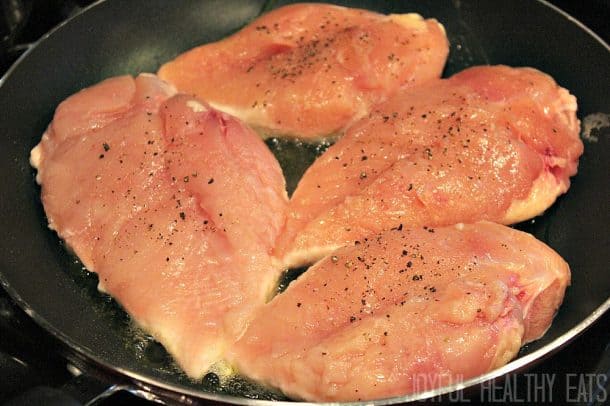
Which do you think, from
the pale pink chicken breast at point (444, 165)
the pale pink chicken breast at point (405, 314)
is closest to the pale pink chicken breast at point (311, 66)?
the pale pink chicken breast at point (444, 165)

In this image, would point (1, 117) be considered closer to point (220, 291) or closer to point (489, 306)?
point (220, 291)

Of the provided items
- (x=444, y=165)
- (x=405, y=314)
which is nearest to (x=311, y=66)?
(x=444, y=165)

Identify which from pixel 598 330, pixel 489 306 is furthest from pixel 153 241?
pixel 598 330

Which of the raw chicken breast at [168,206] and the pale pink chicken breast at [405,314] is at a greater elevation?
the raw chicken breast at [168,206]

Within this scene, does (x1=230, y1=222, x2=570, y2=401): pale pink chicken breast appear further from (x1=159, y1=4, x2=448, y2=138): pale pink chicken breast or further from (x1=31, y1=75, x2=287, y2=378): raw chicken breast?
(x1=159, y1=4, x2=448, y2=138): pale pink chicken breast

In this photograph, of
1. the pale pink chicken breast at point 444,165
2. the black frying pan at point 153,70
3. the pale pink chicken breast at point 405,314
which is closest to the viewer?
the pale pink chicken breast at point 405,314

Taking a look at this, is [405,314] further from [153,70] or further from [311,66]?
[153,70]

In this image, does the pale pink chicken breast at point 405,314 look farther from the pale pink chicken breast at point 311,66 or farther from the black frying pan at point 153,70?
the pale pink chicken breast at point 311,66

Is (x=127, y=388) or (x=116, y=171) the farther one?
(x=116, y=171)

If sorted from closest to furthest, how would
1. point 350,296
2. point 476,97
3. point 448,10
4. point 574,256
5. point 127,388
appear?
1. point 127,388
2. point 350,296
3. point 574,256
4. point 476,97
5. point 448,10
